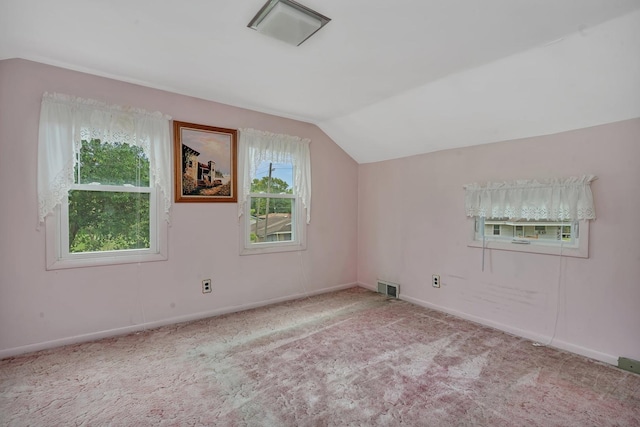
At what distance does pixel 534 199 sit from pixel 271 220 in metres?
2.82

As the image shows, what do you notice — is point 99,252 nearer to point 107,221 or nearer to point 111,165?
point 107,221

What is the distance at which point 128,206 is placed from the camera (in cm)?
303

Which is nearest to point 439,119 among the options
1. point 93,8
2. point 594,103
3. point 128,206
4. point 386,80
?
point 386,80

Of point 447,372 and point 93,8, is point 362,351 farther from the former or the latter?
point 93,8

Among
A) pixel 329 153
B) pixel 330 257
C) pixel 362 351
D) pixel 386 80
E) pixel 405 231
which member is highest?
pixel 386 80

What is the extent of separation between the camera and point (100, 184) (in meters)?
2.88

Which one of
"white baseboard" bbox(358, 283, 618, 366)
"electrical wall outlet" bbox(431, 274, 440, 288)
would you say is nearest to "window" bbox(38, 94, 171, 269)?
"electrical wall outlet" bbox(431, 274, 440, 288)

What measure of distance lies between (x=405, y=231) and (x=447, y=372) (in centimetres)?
202

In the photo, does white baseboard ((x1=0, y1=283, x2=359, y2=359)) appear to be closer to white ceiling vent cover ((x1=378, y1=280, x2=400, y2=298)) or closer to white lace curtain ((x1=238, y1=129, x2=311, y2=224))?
white ceiling vent cover ((x1=378, y1=280, x2=400, y2=298))

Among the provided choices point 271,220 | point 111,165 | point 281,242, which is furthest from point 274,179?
point 111,165

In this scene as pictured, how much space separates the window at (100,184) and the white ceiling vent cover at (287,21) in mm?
1651

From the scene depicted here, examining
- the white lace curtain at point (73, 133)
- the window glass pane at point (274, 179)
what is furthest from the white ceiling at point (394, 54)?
the window glass pane at point (274, 179)

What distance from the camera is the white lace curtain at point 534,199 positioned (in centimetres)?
257

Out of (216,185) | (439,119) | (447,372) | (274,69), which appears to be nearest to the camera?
(447,372)
